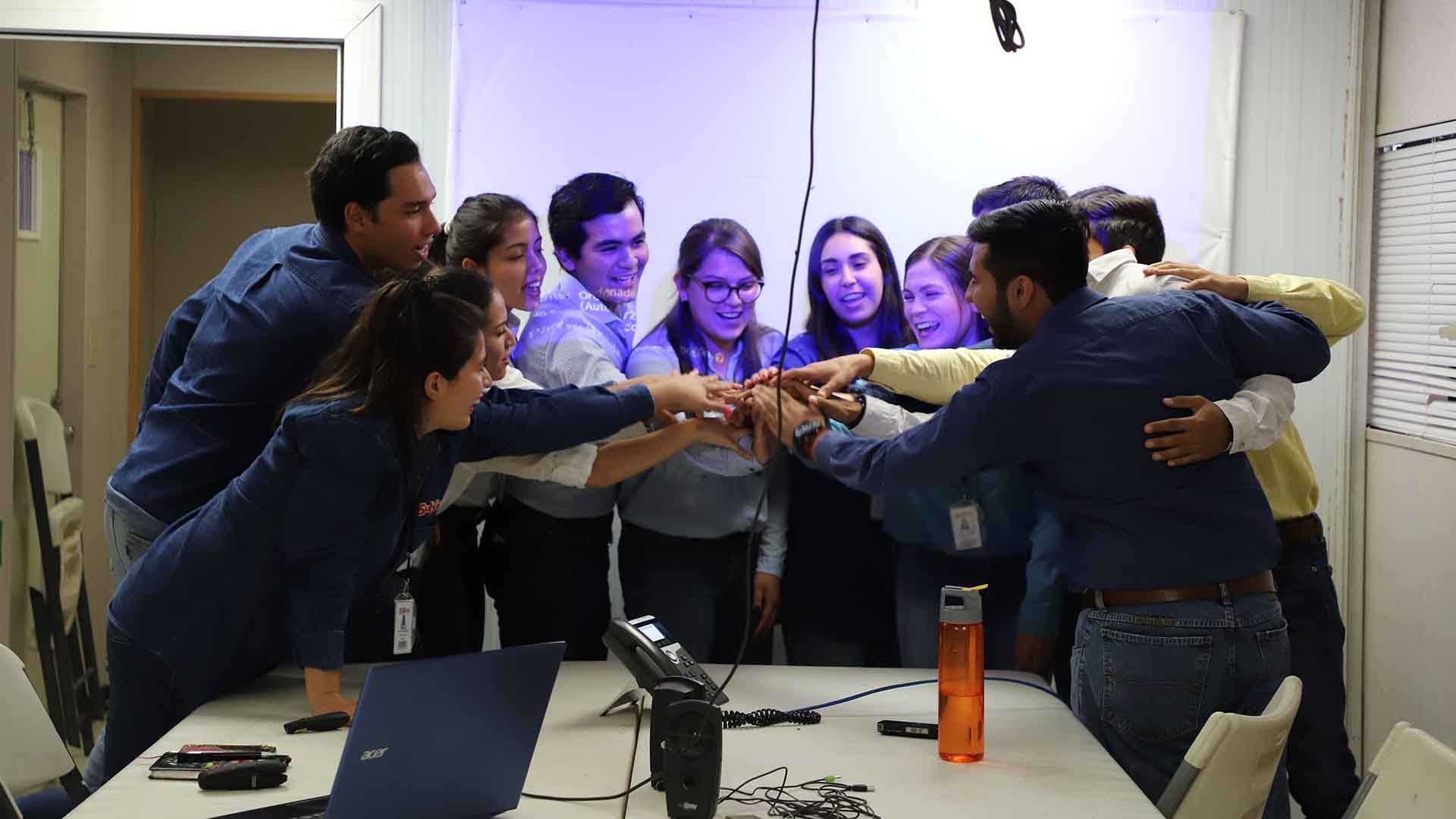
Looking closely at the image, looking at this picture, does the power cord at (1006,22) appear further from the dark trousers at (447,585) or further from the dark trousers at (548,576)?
the dark trousers at (447,585)

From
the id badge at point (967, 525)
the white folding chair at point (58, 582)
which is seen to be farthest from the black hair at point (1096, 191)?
the white folding chair at point (58, 582)

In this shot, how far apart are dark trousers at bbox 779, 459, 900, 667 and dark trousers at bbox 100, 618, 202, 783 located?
1.61 m

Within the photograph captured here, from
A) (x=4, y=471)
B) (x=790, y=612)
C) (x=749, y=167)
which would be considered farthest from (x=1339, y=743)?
(x=4, y=471)

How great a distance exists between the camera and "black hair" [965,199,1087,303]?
8.52 ft

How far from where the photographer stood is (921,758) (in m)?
2.16

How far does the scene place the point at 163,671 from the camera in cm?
237

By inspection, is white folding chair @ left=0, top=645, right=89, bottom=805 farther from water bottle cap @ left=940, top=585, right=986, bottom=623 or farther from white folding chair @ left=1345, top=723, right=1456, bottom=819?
white folding chair @ left=1345, top=723, right=1456, bottom=819

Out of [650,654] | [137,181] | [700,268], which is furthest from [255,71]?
[650,654]

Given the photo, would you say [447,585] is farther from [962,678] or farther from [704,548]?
[962,678]

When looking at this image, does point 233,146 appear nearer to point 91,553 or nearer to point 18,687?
point 91,553

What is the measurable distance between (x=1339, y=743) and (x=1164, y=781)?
850 millimetres

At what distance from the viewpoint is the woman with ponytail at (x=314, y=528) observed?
7.28 feet

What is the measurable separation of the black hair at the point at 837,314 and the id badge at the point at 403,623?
171 centimetres

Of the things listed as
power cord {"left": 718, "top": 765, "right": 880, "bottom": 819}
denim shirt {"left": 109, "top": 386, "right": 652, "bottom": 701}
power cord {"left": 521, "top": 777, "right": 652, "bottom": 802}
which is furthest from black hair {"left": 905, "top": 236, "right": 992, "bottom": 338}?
power cord {"left": 521, "top": 777, "right": 652, "bottom": 802}
